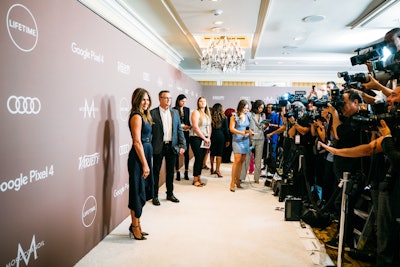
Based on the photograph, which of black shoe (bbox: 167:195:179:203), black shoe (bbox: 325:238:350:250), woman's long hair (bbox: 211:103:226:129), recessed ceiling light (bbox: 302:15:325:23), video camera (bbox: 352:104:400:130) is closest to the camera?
video camera (bbox: 352:104:400:130)

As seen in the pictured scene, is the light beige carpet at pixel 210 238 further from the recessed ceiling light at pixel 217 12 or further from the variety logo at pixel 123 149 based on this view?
the recessed ceiling light at pixel 217 12

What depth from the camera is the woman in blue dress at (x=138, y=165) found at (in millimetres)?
2639

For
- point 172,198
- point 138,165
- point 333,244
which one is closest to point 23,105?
point 138,165

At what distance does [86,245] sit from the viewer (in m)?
2.49

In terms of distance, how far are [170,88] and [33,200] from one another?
377cm

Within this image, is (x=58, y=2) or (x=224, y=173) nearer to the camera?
(x=58, y=2)

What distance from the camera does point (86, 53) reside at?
2.40m

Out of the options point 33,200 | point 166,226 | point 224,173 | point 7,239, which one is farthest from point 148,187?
point 224,173

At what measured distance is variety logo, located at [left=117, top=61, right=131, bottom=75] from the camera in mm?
3037

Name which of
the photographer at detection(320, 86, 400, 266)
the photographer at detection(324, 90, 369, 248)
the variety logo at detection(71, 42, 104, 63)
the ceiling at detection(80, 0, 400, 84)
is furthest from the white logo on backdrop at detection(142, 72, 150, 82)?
the photographer at detection(320, 86, 400, 266)

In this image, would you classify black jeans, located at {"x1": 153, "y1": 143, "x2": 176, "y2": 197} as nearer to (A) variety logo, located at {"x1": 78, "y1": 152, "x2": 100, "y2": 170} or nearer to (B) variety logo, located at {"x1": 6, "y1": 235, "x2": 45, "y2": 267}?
(A) variety logo, located at {"x1": 78, "y1": 152, "x2": 100, "y2": 170}

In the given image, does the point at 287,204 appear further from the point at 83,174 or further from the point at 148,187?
the point at 83,174

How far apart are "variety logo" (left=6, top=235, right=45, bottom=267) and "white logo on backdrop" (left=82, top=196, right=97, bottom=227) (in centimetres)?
52

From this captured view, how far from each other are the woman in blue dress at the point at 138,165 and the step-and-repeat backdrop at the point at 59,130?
30 cm
